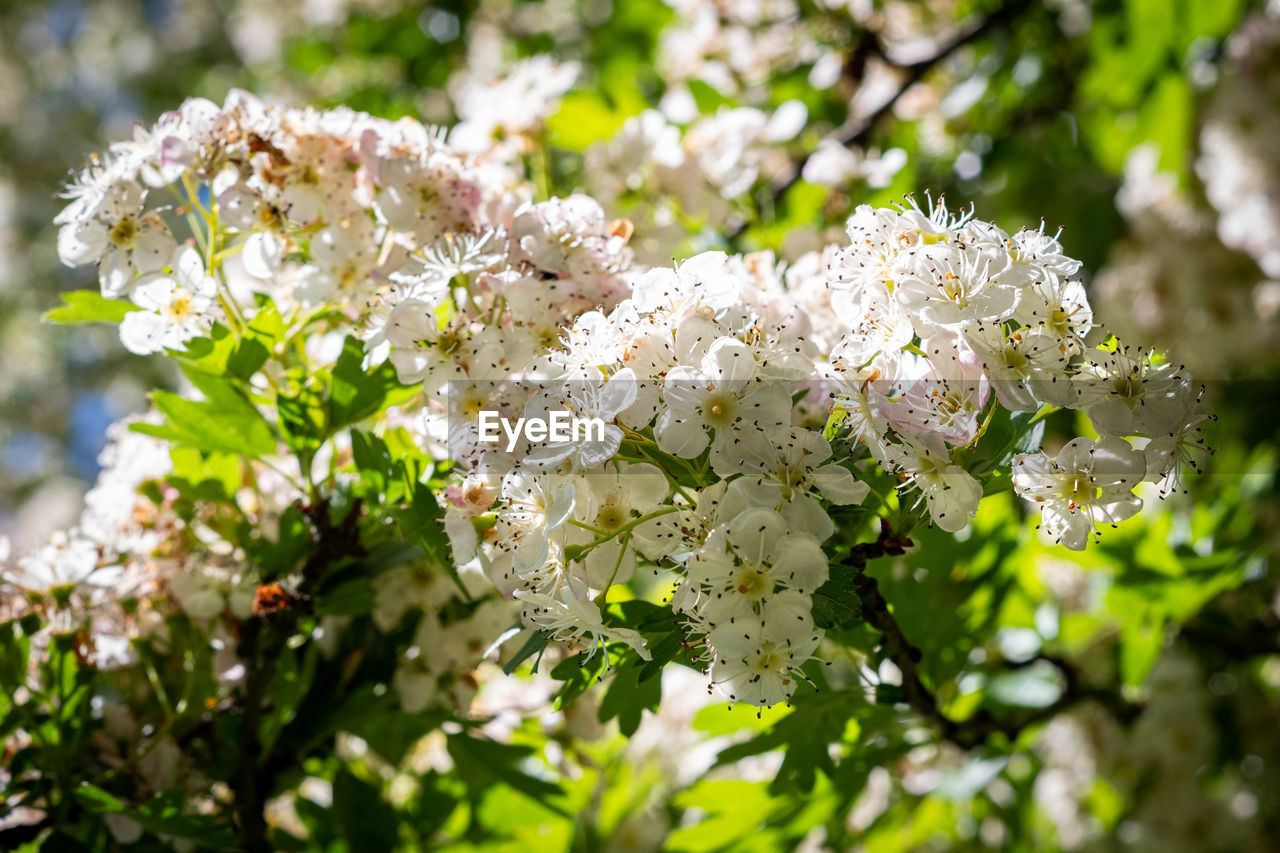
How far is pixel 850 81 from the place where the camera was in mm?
2107

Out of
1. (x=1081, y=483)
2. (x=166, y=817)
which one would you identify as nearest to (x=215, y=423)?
(x=166, y=817)

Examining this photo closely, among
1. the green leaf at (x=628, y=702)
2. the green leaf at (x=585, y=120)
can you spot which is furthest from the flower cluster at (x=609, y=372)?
the green leaf at (x=585, y=120)

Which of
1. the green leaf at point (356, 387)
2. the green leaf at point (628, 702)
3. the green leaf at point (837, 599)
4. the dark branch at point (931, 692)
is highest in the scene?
the green leaf at point (356, 387)

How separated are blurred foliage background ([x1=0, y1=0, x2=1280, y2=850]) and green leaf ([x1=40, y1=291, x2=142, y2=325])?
398 millimetres

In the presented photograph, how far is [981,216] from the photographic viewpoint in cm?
245

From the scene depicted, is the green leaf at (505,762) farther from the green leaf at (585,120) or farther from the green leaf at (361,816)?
the green leaf at (585,120)

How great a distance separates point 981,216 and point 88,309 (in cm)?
203

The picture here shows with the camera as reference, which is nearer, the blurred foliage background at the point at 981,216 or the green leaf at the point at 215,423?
the green leaf at the point at 215,423

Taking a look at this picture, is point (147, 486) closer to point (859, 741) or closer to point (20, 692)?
point (20, 692)

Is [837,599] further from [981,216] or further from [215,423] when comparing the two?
[981,216]

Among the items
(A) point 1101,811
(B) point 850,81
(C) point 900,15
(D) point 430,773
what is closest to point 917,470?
(D) point 430,773

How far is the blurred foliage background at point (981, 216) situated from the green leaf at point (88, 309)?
40 centimetres

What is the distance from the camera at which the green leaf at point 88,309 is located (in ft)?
3.49

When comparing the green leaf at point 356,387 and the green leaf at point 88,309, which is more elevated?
the green leaf at point 88,309
